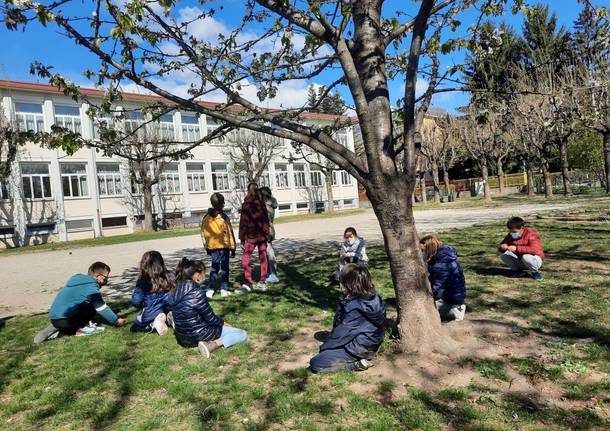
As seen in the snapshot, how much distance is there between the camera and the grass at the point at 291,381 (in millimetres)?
3109

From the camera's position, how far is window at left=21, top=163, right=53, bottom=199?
30031 millimetres

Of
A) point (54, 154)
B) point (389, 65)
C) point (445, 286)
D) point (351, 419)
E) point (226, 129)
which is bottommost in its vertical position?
point (351, 419)

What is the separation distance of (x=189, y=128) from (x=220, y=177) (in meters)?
4.96

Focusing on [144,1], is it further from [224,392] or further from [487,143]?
[487,143]

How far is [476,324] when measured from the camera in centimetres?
456

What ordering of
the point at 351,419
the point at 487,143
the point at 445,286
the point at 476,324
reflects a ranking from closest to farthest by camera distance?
the point at 351,419
the point at 476,324
the point at 445,286
the point at 487,143

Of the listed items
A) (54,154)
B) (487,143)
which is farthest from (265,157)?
(487,143)

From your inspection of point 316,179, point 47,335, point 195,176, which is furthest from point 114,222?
point 47,335

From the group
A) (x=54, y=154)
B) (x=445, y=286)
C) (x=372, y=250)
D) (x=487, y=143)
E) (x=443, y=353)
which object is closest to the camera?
(x=443, y=353)

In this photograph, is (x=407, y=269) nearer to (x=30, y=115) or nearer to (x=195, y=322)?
(x=195, y=322)

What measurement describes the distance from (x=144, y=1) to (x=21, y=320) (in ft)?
17.5

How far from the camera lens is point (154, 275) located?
5676 mm

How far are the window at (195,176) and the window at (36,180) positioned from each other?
1052cm

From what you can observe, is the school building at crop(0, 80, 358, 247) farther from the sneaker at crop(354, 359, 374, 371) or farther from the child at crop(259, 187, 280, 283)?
the sneaker at crop(354, 359, 374, 371)
